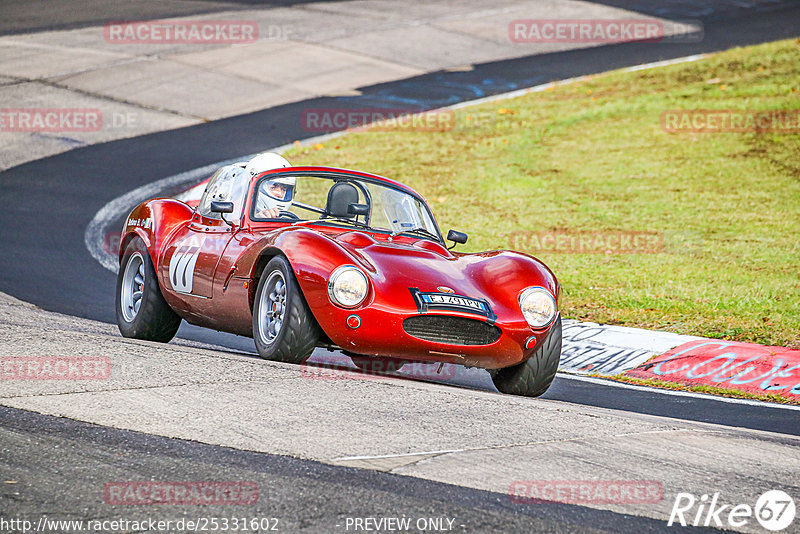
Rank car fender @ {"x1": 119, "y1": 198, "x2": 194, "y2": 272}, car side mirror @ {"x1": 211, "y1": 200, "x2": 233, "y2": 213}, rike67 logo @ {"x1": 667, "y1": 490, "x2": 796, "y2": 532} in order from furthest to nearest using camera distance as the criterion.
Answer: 1. car fender @ {"x1": 119, "y1": 198, "x2": 194, "y2": 272}
2. car side mirror @ {"x1": 211, "y1": 200, "x2": 233, "y2": 213}
3. rike67 logo @ {"x1": 667, "y1": 490, "x2": 796, "y2": 532}

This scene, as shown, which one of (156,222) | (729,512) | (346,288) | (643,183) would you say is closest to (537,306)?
(346,288)

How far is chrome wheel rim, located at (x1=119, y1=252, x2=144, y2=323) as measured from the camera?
29.2ft

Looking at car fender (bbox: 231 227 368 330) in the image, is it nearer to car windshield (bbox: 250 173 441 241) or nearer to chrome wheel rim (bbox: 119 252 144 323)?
car windshield (bbox: 250 173 441 241)

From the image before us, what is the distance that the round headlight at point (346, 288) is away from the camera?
262 inches

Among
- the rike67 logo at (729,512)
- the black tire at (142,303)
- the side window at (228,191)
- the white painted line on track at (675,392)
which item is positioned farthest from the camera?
the black tire at (142,303)

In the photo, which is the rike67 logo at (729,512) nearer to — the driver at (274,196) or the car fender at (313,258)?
the car fender at (313,258)

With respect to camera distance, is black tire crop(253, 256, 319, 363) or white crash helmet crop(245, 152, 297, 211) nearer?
black tire crop(253, 256, 319, 363)

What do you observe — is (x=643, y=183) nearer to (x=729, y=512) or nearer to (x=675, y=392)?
(x=675, y=392)

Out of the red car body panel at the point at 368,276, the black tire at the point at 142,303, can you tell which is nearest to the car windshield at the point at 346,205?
the red car body panel at the point at 368,276

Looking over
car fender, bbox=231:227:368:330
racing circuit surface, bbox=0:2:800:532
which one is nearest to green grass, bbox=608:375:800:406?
racing circuit surface, bbox=0:2:800:532

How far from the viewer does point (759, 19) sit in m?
29.5

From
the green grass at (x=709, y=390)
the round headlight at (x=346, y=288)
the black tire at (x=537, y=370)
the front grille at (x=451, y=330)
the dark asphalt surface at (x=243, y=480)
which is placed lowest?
the green grass at (x=709, y=390)

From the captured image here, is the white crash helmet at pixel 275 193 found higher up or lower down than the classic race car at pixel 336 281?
higher up

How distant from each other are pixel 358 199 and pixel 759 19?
2431 centimetres
